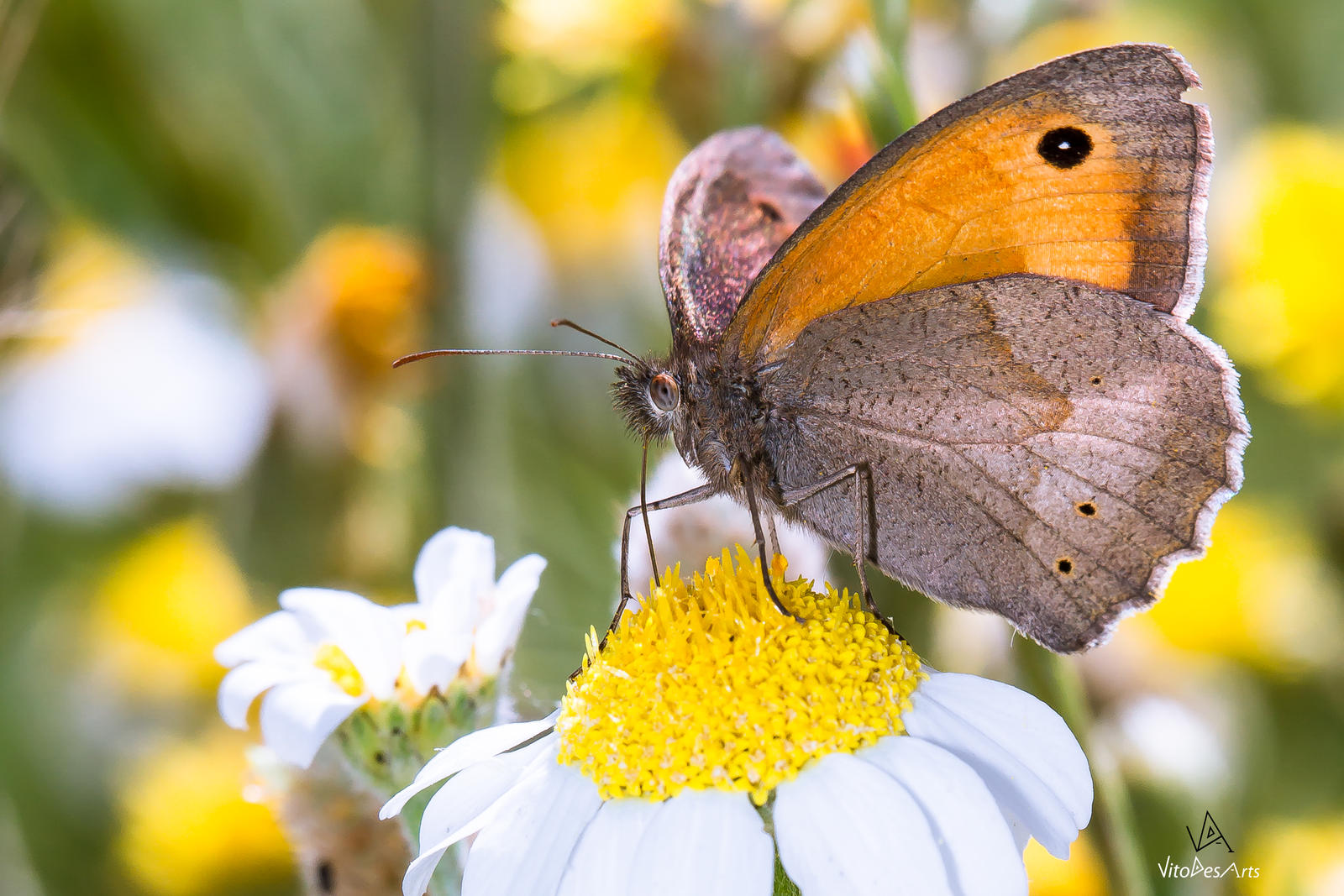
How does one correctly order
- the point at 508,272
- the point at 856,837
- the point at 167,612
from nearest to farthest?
the point at 856,837
the point at 167,612
the point at 508,272

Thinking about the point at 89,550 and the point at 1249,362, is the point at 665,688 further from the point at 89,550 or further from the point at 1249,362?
the point at 89,550

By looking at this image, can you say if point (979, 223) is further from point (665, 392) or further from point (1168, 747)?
point (1168, 747)

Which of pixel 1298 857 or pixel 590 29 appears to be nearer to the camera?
pixel 1298 857

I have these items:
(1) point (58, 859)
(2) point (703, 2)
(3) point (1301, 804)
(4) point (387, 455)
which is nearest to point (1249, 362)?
(3) point (1301, 804)

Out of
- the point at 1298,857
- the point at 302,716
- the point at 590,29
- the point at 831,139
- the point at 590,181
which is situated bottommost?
the point at 1298,857

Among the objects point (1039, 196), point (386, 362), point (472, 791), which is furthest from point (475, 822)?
point (386, 362)

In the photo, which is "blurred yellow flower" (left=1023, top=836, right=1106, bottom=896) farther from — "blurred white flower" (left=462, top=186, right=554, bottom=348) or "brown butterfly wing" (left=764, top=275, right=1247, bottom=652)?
"blurred white flower" (left=462, top=186, right=554, bottom=348)

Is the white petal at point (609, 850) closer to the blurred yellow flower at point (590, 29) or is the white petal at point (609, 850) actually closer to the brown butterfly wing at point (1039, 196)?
the brown butterfly wing at point (1039, 196)

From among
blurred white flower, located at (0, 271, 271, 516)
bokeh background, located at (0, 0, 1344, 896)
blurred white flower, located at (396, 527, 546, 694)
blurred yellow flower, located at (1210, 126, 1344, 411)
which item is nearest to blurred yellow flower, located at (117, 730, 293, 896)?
bokeh background, located at (0, 0, 1344, 896)
